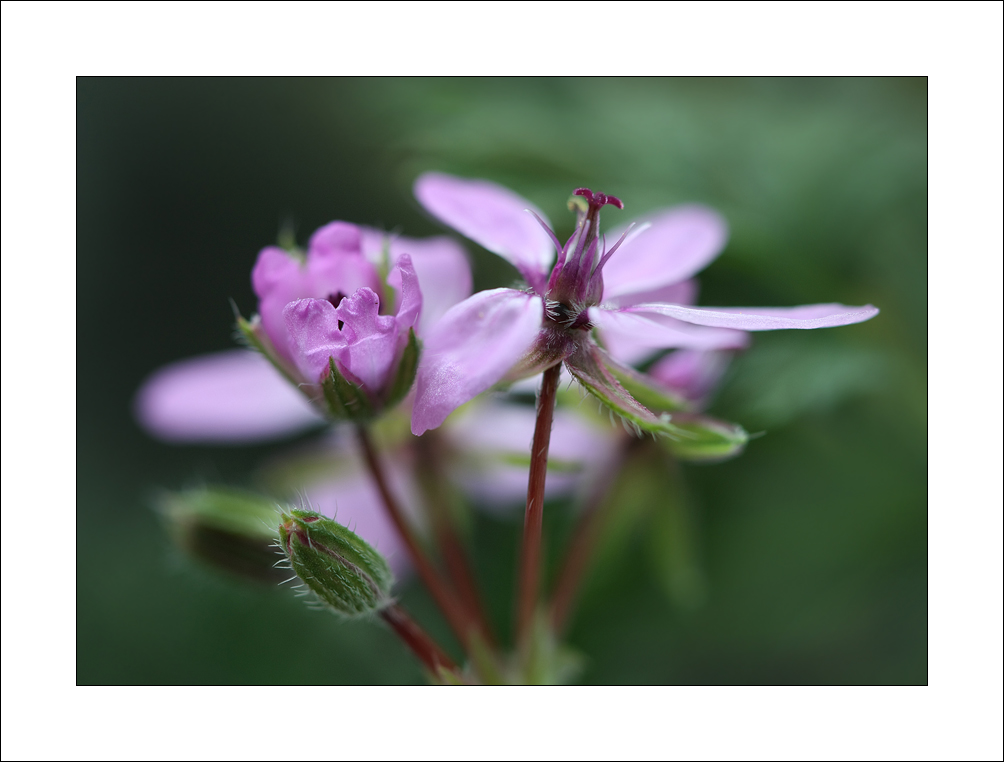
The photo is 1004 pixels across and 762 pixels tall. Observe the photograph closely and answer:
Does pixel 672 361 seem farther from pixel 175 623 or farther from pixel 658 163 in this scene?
pixel 175 623

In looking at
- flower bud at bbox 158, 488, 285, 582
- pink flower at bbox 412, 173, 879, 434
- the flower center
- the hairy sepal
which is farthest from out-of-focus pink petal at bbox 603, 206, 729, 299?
flower bud at bbox 158, 488, 285, 582

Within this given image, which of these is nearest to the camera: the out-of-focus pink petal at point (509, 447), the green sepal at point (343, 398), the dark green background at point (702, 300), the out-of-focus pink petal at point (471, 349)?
the out-of-focus pink petal at point (471, 349)

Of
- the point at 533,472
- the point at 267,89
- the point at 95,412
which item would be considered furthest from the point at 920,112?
the point at 95,412

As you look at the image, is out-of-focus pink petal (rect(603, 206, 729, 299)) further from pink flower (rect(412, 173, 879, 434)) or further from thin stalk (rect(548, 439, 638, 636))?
thin stalk (rect(548, 439, 638, 636))

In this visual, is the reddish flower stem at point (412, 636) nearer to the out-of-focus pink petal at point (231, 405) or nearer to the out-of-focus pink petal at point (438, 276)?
the out-of-focus pink petal at point (438, 276)

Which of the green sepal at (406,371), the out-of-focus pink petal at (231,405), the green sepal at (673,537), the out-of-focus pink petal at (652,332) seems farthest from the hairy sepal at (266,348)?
the green sepal at (673,537)

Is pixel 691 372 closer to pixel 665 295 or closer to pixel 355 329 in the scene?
pixel 665 295
